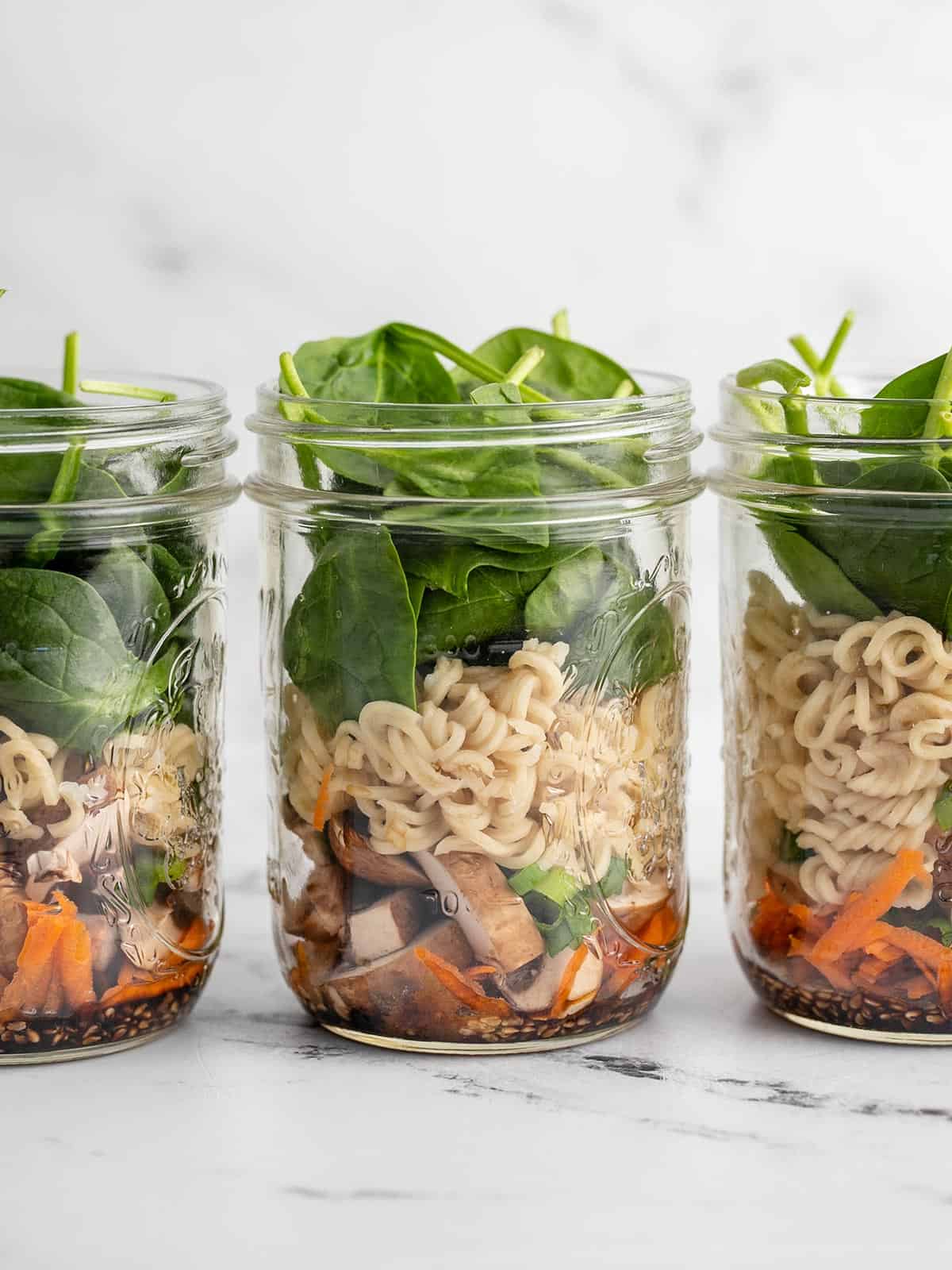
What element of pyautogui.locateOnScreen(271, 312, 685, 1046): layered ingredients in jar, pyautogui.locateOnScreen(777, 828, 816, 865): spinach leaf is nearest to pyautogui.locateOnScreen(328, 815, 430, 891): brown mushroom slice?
pyautogui.locateOnScreen(271, 312, 685, 1046): layered ingredients in jar

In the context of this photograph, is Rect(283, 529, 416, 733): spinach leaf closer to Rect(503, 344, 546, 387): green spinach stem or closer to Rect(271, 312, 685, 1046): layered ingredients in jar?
Rect(271, 312, 685, 1046): layered ingredients in jar

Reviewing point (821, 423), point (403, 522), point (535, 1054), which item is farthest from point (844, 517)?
point (535, 1054)

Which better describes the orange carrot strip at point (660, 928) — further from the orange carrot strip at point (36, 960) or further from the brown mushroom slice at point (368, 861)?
the orange carrot strip at point (36, 960)

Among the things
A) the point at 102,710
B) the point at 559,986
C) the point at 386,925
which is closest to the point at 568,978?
the point at 559,986

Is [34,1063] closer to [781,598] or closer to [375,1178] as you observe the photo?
[375,1178]

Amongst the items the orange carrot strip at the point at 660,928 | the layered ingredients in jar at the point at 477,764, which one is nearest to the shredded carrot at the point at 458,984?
the layered ingredients in jar at the point at 477,764

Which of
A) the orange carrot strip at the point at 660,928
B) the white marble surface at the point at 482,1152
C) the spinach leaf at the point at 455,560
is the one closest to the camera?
the white marble surface at the point at 482,1152

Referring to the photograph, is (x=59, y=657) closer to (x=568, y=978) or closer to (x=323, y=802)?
(x=323, y=802)
